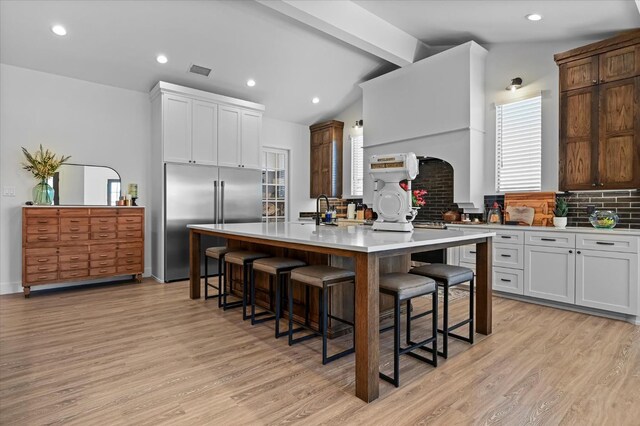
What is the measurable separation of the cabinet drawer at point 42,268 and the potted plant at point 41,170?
78cm

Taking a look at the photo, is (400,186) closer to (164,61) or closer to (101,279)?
(164,61)

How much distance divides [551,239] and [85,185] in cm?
581

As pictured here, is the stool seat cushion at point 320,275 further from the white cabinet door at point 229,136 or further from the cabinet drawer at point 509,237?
the white cabinet door at point 229,136

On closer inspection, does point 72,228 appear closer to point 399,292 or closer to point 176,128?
point 176,128

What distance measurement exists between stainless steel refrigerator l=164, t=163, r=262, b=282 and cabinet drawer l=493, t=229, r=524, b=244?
11.7 ft

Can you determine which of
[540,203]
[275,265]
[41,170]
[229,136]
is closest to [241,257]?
[275,265]

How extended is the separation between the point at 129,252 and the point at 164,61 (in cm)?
258

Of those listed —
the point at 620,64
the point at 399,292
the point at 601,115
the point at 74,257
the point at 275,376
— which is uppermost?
the point at 620,64

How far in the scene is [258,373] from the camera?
2.30 m

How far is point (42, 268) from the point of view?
14.0 feet

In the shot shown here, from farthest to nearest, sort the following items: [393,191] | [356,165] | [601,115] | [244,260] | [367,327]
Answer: [356,165], [601,115], [244,260], [393,191], [367,327]

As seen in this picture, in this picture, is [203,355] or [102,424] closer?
[102,424]

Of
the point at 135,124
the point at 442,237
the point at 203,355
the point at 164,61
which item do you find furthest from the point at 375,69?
the point at 203,355

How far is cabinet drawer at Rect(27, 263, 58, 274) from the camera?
419 centimetres
